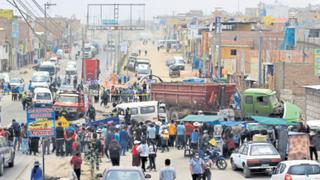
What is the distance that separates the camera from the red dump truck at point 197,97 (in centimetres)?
4651

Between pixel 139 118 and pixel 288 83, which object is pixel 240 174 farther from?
pixel 288 83

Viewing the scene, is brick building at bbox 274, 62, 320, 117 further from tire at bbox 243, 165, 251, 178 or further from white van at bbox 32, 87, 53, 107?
tire at bbox 243, 165, 251, 178

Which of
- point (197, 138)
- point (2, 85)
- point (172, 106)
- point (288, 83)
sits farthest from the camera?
point (2, 85)

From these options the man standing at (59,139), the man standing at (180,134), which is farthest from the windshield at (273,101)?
the man standing at (59,139)

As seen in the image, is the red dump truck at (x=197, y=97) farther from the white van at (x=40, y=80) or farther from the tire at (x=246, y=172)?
the white van at (x=40, y=80)

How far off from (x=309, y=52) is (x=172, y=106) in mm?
24025

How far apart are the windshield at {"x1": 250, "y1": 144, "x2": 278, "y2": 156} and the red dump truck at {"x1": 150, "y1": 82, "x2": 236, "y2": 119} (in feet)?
55.5

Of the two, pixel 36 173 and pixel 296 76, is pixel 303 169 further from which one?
pixel 296 76

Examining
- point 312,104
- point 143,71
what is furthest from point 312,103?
point 143,71

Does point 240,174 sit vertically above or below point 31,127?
below

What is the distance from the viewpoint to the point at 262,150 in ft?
94.9

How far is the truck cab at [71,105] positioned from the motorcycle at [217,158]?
19494mm

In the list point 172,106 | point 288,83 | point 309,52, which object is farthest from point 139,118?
point 309,52

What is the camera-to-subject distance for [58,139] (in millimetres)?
34969
